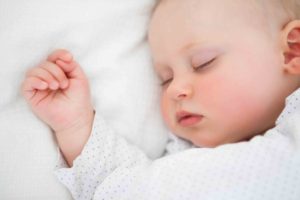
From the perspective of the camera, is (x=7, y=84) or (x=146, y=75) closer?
(x=7, y=84)

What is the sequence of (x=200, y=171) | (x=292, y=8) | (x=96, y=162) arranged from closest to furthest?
(x=200, y=171) → (x=96, y=162) → (x=292, y=8)

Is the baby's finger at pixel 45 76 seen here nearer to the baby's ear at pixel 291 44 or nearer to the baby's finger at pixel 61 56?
the baby's finger at pixel 61 56

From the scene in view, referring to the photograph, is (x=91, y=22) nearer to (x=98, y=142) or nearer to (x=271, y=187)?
(x=98, y=142)

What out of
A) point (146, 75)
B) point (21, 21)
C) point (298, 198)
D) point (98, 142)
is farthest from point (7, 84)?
point (298, 198)

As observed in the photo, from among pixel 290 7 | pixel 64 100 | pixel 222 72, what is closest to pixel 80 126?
pixel 64 100

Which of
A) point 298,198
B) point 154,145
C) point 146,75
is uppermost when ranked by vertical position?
point 146,75

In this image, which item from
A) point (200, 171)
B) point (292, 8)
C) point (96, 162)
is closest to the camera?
point (200, 171)

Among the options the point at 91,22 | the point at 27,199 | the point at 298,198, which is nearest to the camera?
the point at 298,198

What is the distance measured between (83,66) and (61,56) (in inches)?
3.6

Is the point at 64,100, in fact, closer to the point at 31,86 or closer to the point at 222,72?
the point at 31,86

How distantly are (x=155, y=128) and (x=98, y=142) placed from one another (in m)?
0.20

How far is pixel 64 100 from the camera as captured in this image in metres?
1.01

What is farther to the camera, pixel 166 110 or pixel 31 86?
pixel 166 110

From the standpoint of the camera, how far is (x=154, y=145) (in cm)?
115
